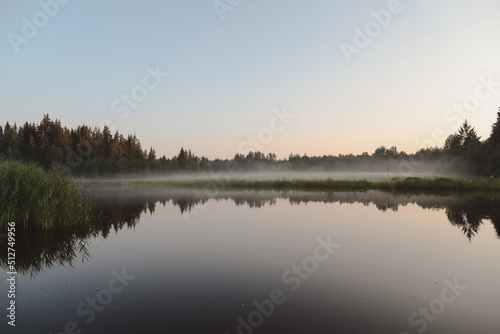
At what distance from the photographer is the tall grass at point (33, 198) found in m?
13.4

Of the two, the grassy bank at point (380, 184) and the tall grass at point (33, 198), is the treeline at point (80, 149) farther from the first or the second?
the tall grass at point (33, 198)

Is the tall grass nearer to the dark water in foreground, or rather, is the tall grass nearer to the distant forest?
the dark water in foreground

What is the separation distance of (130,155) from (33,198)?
330 ft

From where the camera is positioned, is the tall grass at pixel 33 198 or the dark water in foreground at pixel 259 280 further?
the tall grass at pixel 33 198

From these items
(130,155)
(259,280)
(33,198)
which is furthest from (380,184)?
(130,155)

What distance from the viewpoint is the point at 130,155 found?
109062mm

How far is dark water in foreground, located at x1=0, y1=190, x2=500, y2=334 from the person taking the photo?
6141mm

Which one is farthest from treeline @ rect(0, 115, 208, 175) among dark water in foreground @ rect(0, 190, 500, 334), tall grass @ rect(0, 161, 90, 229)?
dark water in foreground @ rect(0, 190, 500, 334)

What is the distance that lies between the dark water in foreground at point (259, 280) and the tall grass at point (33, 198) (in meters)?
0.90

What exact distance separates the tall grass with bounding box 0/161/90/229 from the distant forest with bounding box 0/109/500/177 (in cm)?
4226

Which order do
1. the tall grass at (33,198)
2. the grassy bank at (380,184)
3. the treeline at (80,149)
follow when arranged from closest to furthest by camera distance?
the tall grass at (33,198)
the grassy bank at (380,184)
the treeline at (80,149)

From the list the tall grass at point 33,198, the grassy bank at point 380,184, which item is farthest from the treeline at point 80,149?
the tall grass at point 33,198

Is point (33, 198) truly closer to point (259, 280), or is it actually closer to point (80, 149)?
point (259, 280)

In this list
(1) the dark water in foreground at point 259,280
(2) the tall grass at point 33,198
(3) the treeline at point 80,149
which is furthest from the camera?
(3) the treeline at point 80,149
